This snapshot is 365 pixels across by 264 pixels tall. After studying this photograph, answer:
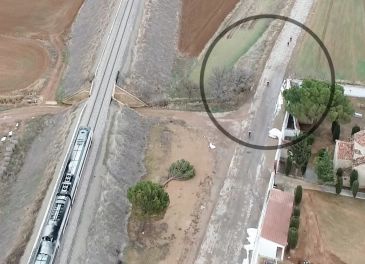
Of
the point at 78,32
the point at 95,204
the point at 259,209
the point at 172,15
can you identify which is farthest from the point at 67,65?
the point at 259,209

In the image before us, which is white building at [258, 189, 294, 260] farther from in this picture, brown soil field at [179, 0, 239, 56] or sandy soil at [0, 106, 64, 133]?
brown soil field at [179, 0, 239, 56]

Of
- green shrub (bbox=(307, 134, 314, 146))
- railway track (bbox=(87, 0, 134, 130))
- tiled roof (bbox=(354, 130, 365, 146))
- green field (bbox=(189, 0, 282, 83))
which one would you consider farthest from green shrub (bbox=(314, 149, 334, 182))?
railway track (bbox=(87, 0, 134, 130))

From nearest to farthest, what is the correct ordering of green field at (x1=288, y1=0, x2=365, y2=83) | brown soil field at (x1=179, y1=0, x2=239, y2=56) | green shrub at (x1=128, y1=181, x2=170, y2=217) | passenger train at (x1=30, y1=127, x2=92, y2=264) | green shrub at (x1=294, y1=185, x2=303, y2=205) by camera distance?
1. passenger train at (x1=30, y1=127, x2=92, y2=264)
2. green shrub at (x1=128, y1=181, x2=170, y2=217)
3. green shrub at (x1=294, y1=185, x2=303, y2=205)
4. green field at (x1=288, y1=0, x2=365, y2=83)
5. brown soil field at (x1=179, y1=0, x2=239, y2=56)

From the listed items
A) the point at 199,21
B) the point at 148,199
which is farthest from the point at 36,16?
the point at 148,199

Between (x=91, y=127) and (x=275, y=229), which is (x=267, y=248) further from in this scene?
(x=91, y=127)

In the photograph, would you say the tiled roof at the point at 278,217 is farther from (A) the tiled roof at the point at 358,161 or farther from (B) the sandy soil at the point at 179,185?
(A) the tiled roof at the point at 358,161

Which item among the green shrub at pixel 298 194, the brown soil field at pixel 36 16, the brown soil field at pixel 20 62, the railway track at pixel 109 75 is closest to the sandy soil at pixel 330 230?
the green shrub at pixel 298 194
